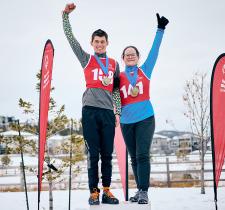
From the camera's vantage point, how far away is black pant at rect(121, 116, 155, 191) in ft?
10.8

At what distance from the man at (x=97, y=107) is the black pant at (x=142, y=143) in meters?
0.27

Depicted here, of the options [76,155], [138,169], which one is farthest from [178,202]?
[138,169]

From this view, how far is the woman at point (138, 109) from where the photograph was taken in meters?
3.33

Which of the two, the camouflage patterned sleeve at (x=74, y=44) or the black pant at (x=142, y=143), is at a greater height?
the camouflage patterned sleeve at (x=74, y=44)

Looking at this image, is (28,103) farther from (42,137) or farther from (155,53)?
(155,53)

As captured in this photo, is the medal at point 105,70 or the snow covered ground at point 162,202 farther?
the snow covered ground at point 162,202

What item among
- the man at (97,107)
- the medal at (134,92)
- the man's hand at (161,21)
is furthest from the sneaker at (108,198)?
the man's hand at (161,21)

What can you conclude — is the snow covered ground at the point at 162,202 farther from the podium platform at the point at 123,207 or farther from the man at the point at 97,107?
the man at the point at 97,107

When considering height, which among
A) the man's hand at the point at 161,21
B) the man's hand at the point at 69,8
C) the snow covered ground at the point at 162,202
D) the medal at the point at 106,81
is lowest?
the snow covered ground at the point at 162,202

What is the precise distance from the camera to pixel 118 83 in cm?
353

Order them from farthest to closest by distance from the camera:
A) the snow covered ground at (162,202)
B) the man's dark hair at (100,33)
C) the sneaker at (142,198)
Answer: the snow covered ground at (162,202) < the man's dark hair at (100,33) < the sneaker at (142,198)

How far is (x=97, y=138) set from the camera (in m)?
3.21

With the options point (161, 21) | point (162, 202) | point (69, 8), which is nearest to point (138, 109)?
point (161, 21)

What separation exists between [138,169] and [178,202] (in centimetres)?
566
